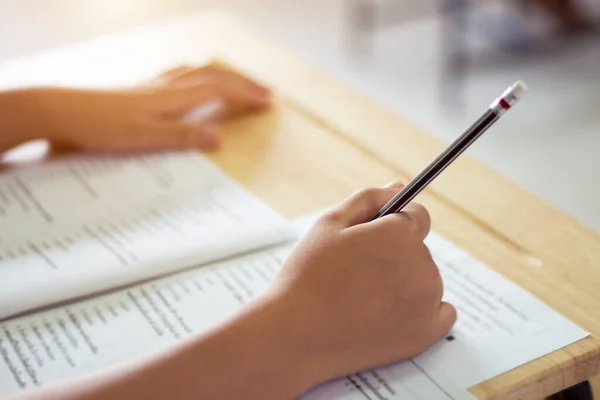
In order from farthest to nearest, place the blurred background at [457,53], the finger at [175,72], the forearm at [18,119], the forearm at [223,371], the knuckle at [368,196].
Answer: the blurred background at [457,53] < the finger at [175,72] < the forearm at [18,119] < the knuckle at [368,196] < the forearm at [223,371]

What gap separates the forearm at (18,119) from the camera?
0.99 metres

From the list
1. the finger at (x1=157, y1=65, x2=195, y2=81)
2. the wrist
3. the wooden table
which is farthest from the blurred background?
the wrist

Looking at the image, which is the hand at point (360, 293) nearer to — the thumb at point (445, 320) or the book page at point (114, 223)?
the thumb at point (445, 320)

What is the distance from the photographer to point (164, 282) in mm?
774

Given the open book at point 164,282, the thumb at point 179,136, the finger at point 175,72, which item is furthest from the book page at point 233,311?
the finger at point 175,72

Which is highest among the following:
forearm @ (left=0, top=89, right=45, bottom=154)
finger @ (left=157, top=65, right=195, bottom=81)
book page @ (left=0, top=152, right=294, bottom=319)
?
finger @ (left=157, top=65, right=195, bottom=81)

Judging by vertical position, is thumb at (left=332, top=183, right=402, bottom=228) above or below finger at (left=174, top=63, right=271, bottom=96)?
above

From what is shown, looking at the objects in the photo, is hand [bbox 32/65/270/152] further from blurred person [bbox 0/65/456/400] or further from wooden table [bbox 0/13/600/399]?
blurred person [bbox 0/65/456/400]

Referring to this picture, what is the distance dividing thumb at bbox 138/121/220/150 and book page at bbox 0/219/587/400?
254 mm

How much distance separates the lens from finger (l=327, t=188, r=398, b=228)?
671mm

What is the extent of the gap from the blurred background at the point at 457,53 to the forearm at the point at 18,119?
1.36 meters

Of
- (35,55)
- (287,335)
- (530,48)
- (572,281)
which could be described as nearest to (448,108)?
(530,48)

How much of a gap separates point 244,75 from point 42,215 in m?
0.33

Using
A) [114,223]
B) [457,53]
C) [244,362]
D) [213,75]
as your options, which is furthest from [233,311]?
[457,53]
